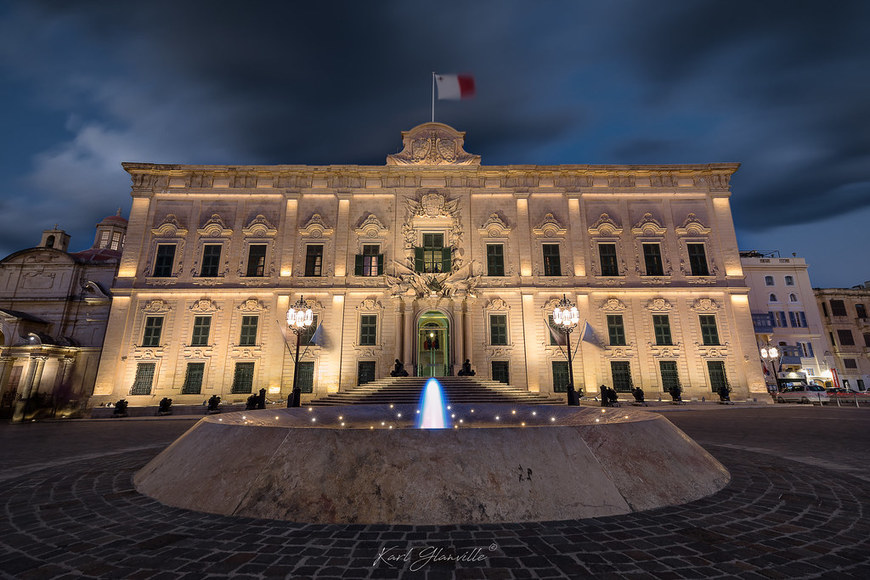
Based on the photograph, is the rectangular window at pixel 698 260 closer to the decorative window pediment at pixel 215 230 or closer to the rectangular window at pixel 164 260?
the decorative window pediment at pixel 215 230

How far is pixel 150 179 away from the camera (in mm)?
22609

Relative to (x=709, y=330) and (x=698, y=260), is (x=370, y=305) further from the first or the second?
(x=698, y=260)

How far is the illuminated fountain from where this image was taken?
3459mm

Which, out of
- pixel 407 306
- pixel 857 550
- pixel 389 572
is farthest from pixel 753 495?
pixel 407 306

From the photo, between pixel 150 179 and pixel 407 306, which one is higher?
pixel 150 179

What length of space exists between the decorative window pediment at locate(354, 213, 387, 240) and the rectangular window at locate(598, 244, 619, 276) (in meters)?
13.0

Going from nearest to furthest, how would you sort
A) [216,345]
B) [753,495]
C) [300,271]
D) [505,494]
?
[505,494] → [753,495] → [216,345] → [300,271]

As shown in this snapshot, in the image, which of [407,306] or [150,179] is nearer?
[407,306]

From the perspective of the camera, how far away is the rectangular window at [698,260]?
2206 centimetres

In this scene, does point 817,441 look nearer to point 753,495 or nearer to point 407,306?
point 753,495

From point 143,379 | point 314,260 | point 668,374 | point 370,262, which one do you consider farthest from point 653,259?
point 143,379

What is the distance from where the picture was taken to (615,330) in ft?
69.4

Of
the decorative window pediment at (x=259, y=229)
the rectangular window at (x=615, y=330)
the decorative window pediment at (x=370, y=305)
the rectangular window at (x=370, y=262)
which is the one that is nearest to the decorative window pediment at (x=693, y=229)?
the rectangular window at (x=615, y=330)

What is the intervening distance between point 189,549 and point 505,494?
2.66 metres
